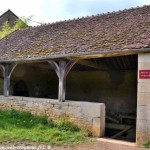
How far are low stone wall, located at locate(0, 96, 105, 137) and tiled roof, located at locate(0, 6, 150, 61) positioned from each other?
1689 millimetres

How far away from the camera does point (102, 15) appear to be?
1327cm

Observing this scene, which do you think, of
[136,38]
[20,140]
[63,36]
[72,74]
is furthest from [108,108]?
[20,140]

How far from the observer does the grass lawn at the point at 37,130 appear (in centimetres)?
777

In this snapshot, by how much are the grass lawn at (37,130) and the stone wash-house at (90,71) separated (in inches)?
13.5

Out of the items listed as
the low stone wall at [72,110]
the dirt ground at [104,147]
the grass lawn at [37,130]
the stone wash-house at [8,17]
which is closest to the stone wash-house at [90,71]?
the low stone wall at [72,110]

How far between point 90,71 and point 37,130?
19.3 feet

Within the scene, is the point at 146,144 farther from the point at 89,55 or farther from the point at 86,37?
the point at 86,37

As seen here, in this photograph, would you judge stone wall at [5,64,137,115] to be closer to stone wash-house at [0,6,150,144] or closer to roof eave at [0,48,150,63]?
stone wash-house at [0,6,150,144]

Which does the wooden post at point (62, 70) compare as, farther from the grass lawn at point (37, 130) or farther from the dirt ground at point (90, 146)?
the dirt ground at point (90, 146)

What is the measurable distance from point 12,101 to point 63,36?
11.3 ft

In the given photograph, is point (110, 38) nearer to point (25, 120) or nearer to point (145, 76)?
point (145, 76)

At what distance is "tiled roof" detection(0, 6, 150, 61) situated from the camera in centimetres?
884

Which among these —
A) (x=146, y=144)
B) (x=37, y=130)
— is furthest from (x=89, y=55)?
(x=146, y=144)

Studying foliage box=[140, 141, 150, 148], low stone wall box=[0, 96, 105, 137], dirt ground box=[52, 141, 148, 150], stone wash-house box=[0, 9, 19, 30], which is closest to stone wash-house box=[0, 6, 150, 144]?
low stone wall box=[0, 96, 105, 137]
